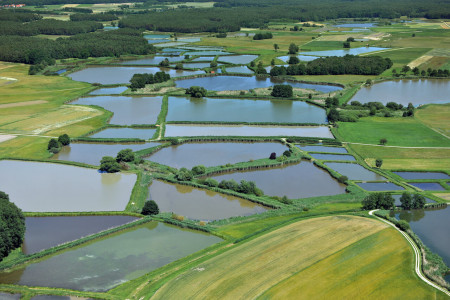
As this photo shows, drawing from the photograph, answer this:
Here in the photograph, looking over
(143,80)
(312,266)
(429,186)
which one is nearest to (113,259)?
(312,266)

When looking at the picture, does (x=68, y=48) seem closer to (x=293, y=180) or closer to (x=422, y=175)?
(x=293, y=180)

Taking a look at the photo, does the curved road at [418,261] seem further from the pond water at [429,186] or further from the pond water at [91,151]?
the pond water at [91,151]

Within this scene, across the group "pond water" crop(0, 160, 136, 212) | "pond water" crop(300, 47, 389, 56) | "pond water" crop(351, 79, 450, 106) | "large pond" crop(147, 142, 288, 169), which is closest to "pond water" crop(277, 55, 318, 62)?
"pond water" crop(300, 47, 389, 56)

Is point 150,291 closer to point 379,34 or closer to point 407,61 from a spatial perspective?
point 407,61

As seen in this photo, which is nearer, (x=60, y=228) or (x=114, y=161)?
(x=60, y=228)

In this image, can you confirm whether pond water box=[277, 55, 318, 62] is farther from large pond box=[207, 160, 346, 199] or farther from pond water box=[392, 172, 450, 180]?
pond water box=[392, 172, 450, 180]
